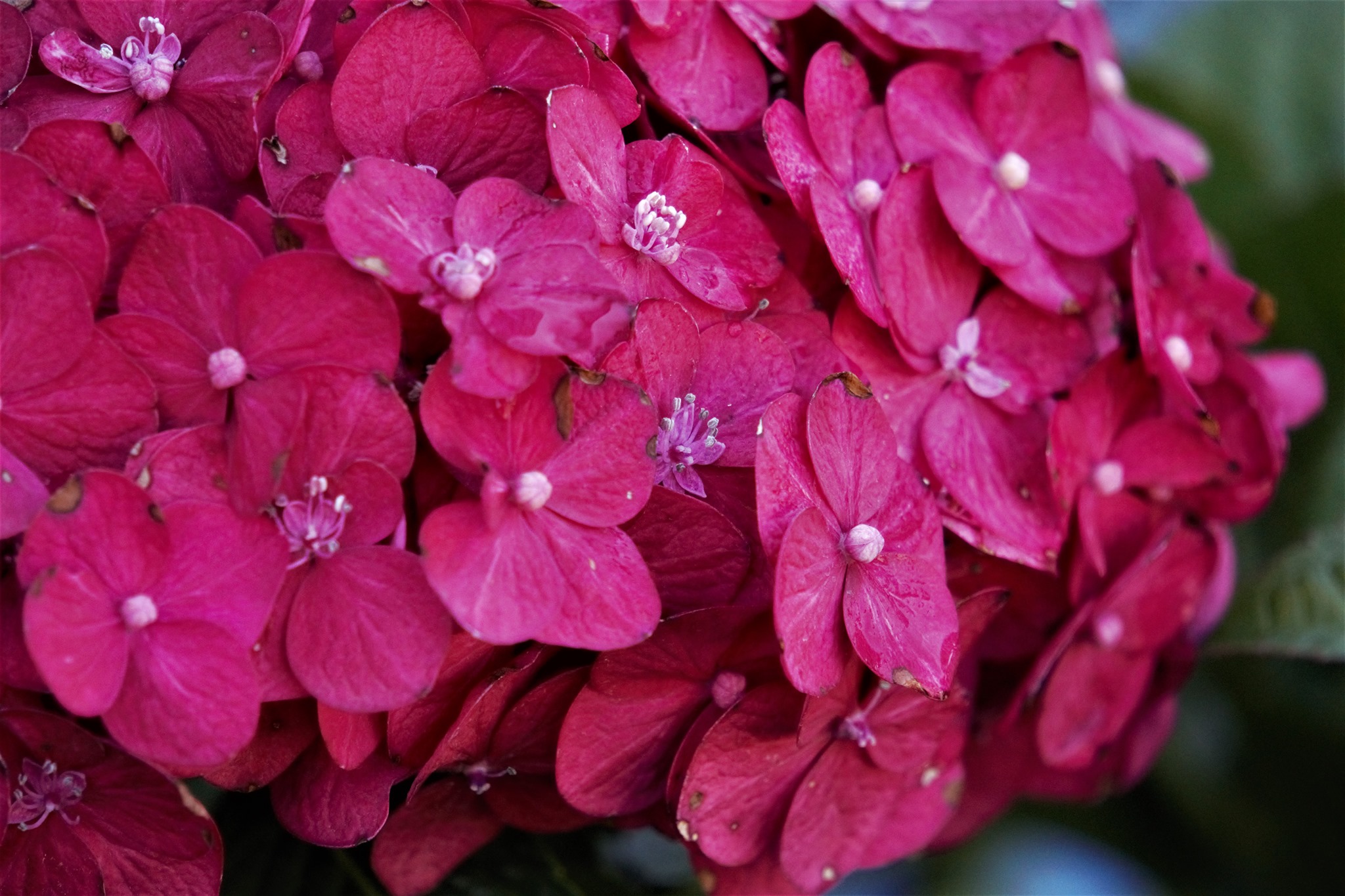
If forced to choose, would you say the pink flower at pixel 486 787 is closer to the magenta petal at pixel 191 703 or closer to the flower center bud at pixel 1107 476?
the magenta petal at pixel 191 703

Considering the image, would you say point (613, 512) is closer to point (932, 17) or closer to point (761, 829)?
point (761, 829)

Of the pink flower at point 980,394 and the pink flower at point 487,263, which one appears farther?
the pink flower at point 980,394

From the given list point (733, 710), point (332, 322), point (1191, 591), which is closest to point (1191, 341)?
point (1191, 591)

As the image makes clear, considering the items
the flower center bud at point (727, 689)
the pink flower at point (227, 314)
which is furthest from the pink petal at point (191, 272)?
the flower center bud at point (727, 689)

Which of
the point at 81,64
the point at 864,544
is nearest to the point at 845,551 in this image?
the point at 864,544

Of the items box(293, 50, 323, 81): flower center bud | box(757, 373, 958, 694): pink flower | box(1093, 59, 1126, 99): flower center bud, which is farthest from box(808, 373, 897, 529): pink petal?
box(1093, 59, 1126, 99): flower center bud
